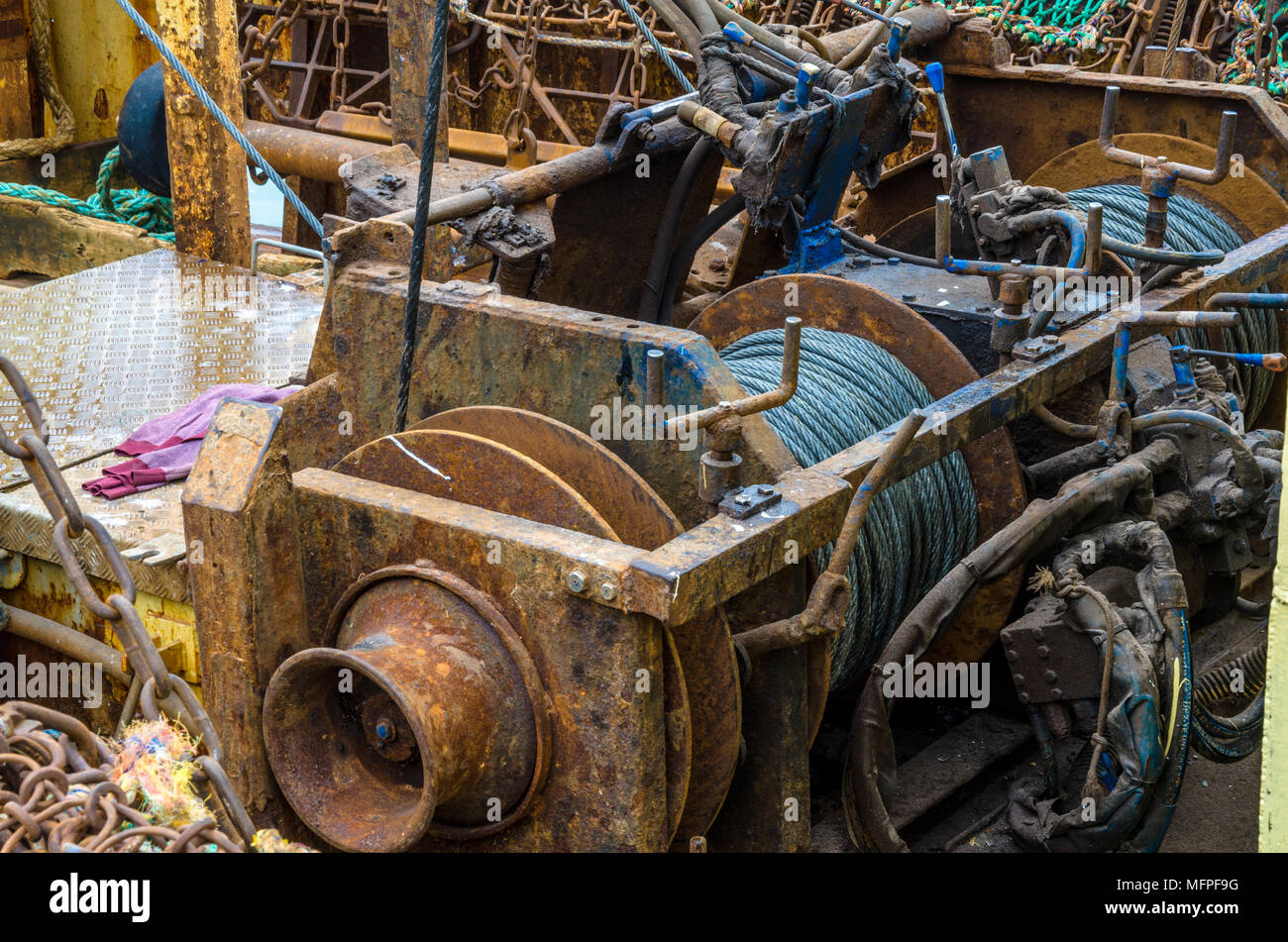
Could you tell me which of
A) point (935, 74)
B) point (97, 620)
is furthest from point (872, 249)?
point (97, 620)

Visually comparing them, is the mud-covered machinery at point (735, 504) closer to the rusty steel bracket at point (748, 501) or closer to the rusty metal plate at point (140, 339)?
the rusty steel bracket at point (748, 501)

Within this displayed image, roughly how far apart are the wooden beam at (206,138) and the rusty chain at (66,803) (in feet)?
17.2

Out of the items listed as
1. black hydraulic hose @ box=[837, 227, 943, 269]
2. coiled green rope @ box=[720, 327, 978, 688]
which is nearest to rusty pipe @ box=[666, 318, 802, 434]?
coiled green rope @ box=[720, 327, 978, 688]

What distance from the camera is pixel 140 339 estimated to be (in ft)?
21.9

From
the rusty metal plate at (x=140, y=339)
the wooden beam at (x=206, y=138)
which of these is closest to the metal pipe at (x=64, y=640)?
the rusty metal plate at (x=140, y=339)

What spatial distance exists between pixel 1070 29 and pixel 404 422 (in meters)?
6.94

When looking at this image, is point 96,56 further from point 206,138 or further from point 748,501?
point 748,501

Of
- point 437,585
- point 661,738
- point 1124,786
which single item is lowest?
point 1124,786

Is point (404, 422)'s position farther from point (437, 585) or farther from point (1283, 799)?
point (1283, 799)

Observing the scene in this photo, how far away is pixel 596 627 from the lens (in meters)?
3.11

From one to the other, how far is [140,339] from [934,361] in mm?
3609

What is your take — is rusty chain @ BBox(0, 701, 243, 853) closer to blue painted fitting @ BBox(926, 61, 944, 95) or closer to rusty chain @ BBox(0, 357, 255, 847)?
rusty chain @ BBox(0, 357, 255, 847)

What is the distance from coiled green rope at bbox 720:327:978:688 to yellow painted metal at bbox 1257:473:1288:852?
5.26 ft
